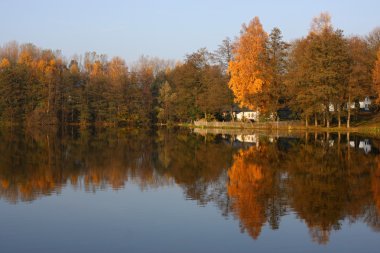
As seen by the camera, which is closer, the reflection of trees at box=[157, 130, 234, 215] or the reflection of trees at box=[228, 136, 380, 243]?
the reflection of trees at box=[228, 136, 380, 243]

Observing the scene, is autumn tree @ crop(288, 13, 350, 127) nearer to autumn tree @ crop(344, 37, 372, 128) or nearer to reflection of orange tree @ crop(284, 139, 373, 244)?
autumn tree @ crop(344, 37, 372, 128)

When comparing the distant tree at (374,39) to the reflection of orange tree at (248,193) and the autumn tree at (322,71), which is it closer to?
the autumn tree at (322,71)

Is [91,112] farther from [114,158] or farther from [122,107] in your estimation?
[114,158]

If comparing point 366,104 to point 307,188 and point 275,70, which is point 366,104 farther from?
point 307,188

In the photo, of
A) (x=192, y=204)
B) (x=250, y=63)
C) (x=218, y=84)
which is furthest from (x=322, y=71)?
(x=192, y=204)

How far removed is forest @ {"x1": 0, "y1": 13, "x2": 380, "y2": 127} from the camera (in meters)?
57.9

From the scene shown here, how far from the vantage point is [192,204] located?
1819 cm

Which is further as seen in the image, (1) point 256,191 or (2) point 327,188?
(2) point 327,188

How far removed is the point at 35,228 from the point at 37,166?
14.6 metres

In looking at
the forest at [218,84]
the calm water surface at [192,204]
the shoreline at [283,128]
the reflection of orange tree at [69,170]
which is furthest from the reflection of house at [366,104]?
the reflection of orange tree at [69,170]

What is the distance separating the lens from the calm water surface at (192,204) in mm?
13352

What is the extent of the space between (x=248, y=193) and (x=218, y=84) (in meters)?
52.7

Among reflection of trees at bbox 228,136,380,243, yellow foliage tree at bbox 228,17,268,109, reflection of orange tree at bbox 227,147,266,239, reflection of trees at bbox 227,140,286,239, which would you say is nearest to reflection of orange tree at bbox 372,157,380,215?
reflection of trees at bbox 228,136,380,243

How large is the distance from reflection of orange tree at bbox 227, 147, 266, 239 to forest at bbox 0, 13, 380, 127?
3090 cm
